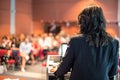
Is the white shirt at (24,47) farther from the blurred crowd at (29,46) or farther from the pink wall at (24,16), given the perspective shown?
the pink wall at (24,16)

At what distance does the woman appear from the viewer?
1.50 m

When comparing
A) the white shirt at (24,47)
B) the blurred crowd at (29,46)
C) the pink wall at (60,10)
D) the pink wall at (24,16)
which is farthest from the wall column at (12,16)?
the white shirt at (24,47)

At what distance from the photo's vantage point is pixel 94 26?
59.6 inches

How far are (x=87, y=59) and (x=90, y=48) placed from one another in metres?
0.08

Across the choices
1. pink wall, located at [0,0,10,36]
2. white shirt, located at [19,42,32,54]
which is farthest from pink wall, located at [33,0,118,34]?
white shirt, located at [19,42,32,54]

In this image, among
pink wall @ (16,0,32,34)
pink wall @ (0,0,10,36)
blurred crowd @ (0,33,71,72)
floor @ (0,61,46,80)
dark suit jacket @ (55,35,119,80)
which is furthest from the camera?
pink wall @ (16,0,32,34)

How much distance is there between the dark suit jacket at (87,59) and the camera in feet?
4.90

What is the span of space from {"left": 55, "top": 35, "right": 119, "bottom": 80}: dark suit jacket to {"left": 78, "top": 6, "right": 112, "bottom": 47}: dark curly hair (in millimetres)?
38

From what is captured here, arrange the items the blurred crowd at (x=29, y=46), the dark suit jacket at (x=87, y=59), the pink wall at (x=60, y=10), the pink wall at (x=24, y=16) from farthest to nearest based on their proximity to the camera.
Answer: the pink wall at (x=24, y=16) → the pink wall at (x=60, y=10) → the blurred crowd at (x=29, y=46) → the dark suit jacket at (x=87, y=59)

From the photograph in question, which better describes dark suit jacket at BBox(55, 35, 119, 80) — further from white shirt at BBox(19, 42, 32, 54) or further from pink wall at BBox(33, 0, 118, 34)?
pink wall at BBox(33, 0, 118, 34)

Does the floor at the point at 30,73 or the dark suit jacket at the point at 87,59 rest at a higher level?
the dark suit jacket at the point at 87,59

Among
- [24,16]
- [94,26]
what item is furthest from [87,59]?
[24,16]

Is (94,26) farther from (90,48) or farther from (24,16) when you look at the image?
(24,16)

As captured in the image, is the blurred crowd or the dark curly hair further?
the blurred crowd
